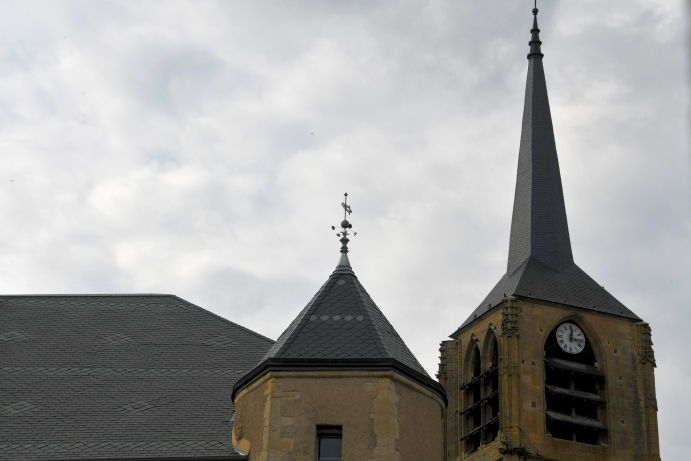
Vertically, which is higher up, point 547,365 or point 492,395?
point 547,365

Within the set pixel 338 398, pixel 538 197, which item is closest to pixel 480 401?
pixel 538 197

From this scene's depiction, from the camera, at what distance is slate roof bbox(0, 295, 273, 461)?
2430cm

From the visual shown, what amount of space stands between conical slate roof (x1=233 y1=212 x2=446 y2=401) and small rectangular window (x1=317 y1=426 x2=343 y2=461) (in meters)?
1.15

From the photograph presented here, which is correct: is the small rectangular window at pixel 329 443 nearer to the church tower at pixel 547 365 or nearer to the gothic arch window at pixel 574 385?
the church tower at pixel 547 365

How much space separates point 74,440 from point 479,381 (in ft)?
147

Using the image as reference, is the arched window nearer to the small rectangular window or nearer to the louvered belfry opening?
the louvered belfry opening

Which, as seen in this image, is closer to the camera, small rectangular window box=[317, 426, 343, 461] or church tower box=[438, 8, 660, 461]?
small rectangular window box=[317, 426, 343, 461]

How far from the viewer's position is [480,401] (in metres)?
66.8

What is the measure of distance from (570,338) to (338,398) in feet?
145

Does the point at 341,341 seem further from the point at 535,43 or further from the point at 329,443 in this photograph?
the point at 535,43

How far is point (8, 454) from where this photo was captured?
24.0 m

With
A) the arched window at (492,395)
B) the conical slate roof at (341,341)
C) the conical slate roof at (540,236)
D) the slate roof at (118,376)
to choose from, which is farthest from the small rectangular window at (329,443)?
the conical slate roof at (540,236)

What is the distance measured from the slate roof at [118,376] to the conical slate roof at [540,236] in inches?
1548

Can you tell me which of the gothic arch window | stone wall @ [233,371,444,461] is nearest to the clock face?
the gothic arch window
